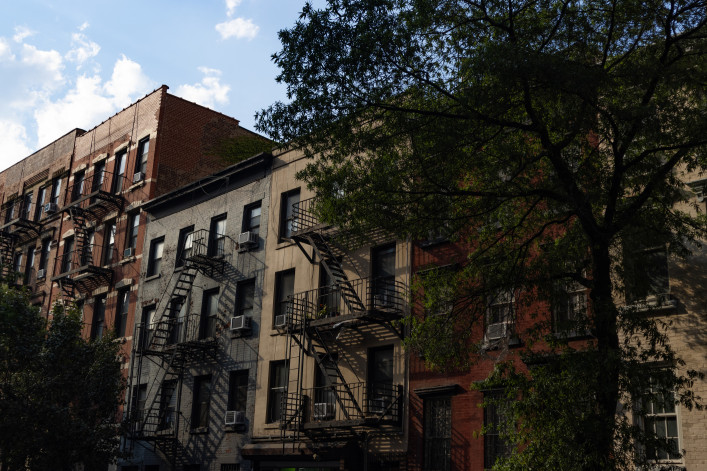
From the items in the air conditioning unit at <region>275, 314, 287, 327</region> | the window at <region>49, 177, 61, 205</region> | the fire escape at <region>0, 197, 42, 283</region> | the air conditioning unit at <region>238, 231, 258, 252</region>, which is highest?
the window at <region>49, 177, 61, 205</region>

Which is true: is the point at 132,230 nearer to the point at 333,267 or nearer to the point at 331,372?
the point at 333,267

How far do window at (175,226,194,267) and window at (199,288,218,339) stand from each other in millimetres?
2244

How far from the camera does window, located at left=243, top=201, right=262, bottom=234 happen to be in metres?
30.0

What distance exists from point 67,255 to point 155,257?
26.4 ft

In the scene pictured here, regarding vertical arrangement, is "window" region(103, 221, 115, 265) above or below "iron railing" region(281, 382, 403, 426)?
above

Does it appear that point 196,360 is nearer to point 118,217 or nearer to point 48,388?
point 48,388

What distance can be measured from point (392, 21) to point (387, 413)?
11304mm

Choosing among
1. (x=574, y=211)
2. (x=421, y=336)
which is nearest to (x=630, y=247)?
(x=574, y=211)

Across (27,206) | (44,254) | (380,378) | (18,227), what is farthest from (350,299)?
(27,206)

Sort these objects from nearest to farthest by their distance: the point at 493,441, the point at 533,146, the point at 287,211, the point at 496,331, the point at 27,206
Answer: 1. the point at 533,146
2. the point at 493,441
3. the point at 496,331
4. the point at 287,211
5. the point at 27,206

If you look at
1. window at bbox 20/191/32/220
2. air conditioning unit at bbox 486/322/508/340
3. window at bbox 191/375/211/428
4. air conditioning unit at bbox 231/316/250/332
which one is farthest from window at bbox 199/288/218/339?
window at bbox 20/191/32/220

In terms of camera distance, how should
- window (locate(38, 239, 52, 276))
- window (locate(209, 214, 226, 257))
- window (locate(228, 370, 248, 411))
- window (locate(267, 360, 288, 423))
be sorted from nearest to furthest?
window (locate(267, 360, 288, 423)) < window (locate(228, 370, 248, 411)) < window (locate(209, 214, 226, 257)) < window (locate(38, 239, 52, 276))

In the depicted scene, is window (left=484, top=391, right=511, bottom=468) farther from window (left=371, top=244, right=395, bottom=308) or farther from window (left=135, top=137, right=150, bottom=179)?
window (left=135, top=137, right=150, bottom=179)

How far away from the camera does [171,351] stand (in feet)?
99.9
